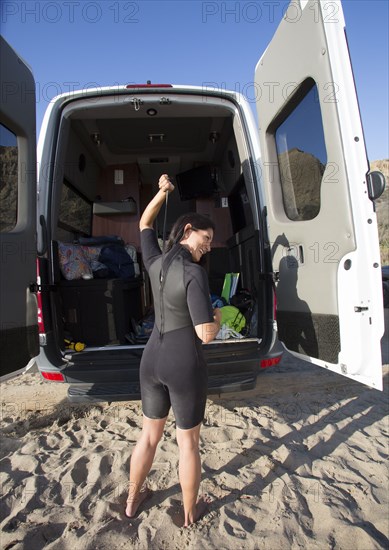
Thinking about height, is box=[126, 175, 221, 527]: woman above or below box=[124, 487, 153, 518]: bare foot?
above

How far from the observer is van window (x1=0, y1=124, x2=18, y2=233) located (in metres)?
2.15

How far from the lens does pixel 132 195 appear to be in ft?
17.8

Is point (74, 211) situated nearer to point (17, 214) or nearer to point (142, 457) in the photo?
point (17, 214)

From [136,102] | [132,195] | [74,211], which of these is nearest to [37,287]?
[136,102]

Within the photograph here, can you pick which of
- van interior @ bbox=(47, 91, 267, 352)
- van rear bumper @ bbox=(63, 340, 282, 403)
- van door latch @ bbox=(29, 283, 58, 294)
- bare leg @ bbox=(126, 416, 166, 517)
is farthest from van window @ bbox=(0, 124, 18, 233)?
bare leg @ bbox=(126, 416, 166, 517)

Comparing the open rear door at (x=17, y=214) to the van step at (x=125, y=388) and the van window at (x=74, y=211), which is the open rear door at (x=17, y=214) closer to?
the van step at (x=125, y=388)

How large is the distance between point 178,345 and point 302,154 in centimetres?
161

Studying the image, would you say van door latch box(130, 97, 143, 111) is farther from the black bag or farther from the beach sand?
the beach sand

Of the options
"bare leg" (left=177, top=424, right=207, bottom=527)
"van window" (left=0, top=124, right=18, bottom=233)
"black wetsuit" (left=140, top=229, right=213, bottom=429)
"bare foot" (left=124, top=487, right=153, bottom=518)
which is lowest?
"bare foot" (left=124, top=487, right=153, bottom=518)

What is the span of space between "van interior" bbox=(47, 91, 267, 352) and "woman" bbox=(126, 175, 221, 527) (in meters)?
0.37

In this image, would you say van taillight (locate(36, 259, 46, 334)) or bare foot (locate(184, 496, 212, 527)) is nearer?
bare foot (locate(184, 496, 212, 527))

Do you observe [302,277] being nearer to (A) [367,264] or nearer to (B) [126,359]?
(A) [367,264]

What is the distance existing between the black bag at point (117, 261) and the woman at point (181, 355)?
6.70ft

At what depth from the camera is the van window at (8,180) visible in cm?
215
